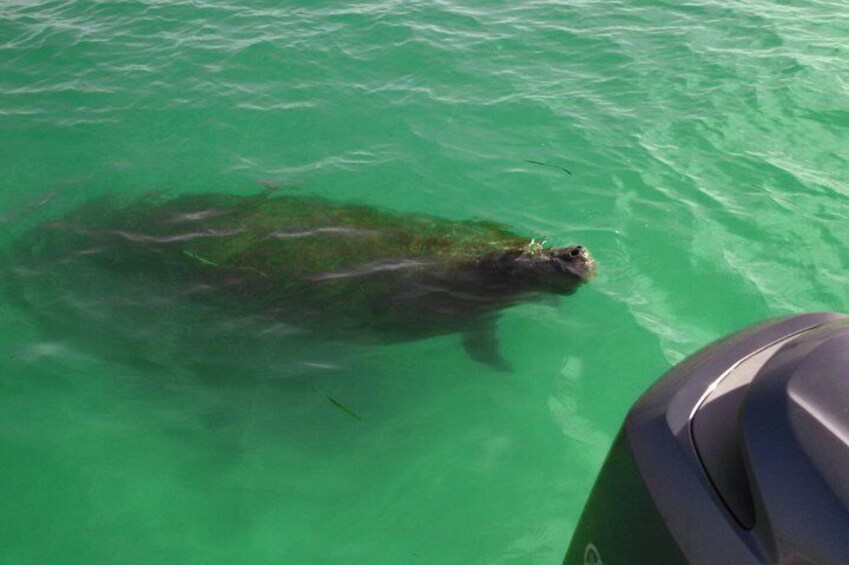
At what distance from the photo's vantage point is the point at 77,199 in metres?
7.49

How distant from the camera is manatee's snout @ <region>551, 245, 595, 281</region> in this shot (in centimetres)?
553

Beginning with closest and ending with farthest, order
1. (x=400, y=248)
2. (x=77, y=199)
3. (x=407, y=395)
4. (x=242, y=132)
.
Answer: (x=407, y=395) → (x=400, y=248) → (x=77, y=199) → (x=242, y=132)

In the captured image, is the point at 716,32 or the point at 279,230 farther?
the point at 716,32

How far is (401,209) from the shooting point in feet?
22.9

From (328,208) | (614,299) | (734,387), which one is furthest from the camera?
(328,208)

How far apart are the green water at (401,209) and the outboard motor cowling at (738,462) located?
2244mm

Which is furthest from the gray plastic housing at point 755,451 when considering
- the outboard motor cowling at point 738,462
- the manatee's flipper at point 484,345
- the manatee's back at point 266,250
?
the manatee's back at point 266,250

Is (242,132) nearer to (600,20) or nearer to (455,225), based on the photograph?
(455,225)

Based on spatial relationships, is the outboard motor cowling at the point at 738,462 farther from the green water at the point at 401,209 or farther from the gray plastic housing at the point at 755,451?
the green water at the point at 401,209

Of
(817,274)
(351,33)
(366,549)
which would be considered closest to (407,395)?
(366,549)

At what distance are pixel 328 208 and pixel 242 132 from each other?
83.7 inches

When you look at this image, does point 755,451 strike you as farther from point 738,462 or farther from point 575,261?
point 575,261

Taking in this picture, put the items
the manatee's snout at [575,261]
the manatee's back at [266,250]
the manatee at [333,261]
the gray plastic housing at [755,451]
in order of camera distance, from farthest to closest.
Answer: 1. the manatee's back at [266,250]
2. the manatee at [333,261]
3. the manatee's snout at [575,261]
4. the gray plastic housing at [755,451]

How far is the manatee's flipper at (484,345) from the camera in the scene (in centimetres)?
542
